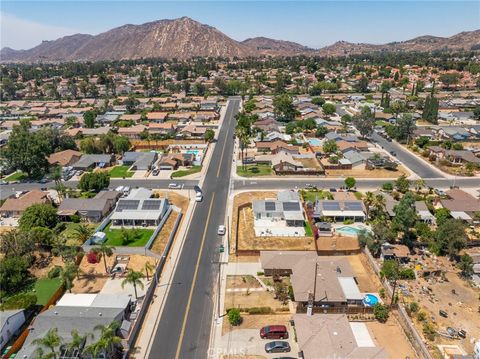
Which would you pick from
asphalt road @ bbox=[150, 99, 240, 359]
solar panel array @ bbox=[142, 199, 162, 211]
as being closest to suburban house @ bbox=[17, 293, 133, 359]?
asphalt road @ bbox=[150, 99, 240, 359]

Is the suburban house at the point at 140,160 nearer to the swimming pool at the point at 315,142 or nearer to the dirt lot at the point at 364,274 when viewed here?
the swimming pool at the point at 315,142

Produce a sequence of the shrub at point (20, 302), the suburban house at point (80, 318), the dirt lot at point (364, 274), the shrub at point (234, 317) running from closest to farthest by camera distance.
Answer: the suburban house at point (80, 318), the shrub at point (234, 317), the shrub at point (20, 302), the dirt lot at point (364, 274)

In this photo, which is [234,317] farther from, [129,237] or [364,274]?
[129,237]

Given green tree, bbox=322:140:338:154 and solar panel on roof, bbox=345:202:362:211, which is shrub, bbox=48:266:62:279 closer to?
solar panel on roof, bbox=345:202:362:211

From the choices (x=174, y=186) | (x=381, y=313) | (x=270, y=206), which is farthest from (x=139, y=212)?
(x=381, y=313)

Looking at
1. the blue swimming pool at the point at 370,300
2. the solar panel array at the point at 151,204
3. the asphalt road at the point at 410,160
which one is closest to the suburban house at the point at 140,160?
the solar panel array at the point at 151,204

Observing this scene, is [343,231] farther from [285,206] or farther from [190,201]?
[190,201]
